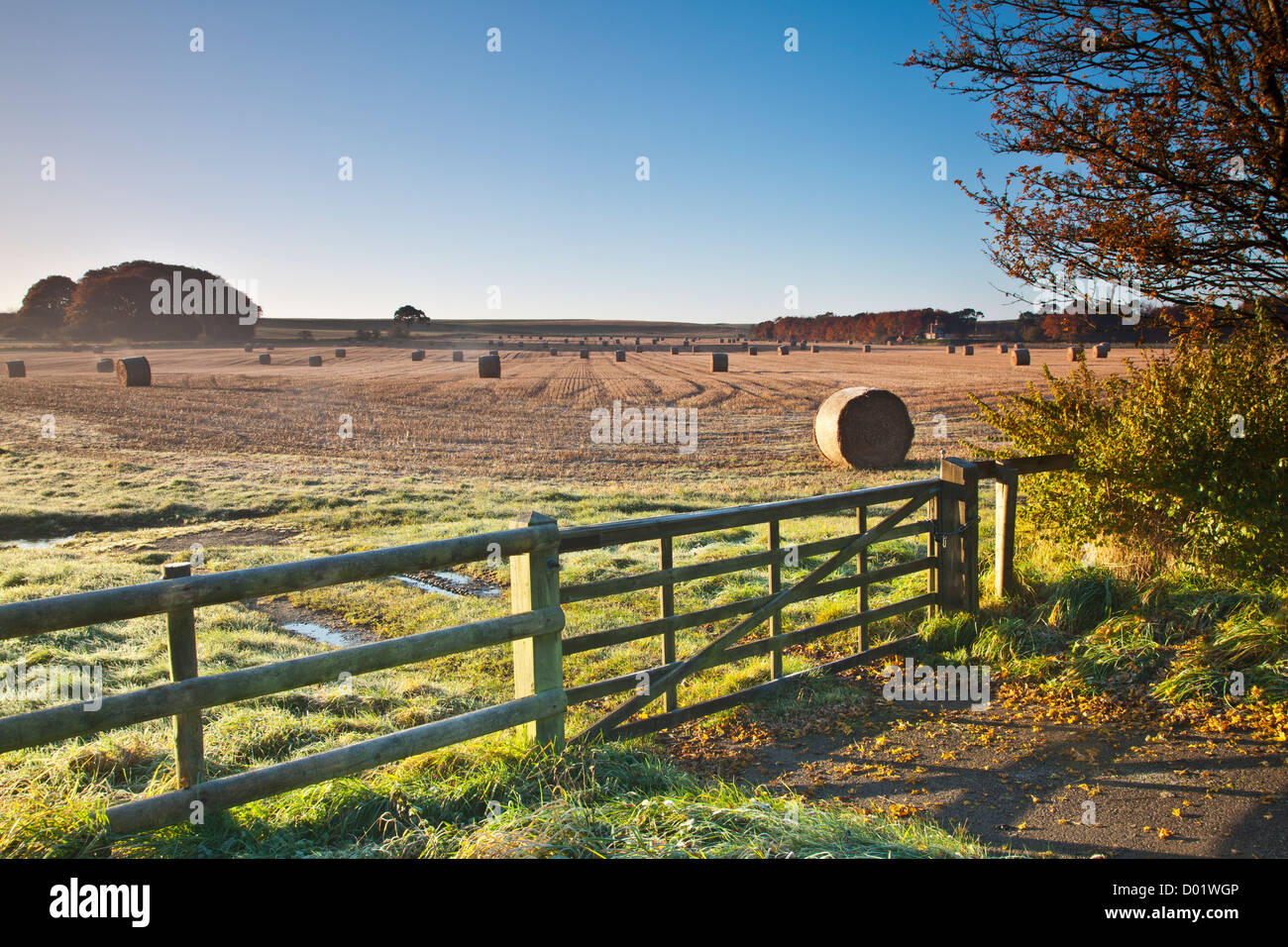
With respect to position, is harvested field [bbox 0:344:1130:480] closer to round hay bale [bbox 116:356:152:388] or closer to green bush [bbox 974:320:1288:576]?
round hay bale [bbox 116:356:152:388]

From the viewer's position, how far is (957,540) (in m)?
7.19

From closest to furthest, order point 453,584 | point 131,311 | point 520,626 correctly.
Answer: point 520,626, point 453,584, point 131,311

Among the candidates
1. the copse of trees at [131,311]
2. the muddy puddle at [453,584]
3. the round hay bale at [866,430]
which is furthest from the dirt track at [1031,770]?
the copse of trees at [131,311]

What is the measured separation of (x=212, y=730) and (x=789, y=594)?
3.84 meters

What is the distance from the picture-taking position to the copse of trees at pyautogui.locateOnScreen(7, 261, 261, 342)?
105m

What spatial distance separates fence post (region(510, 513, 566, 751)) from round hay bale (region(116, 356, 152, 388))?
3740 cm

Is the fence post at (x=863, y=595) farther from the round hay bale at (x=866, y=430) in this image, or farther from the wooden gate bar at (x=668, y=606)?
the round hay bale at (x=866, y=430)

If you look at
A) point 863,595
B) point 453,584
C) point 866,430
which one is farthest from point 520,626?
point 866,430

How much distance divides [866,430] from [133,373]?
31.7 metres

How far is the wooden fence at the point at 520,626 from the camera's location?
346 cm

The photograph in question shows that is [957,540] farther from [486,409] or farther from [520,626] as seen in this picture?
[486,409]

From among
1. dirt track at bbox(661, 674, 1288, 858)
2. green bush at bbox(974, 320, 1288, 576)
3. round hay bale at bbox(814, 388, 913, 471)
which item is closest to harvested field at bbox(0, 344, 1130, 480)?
round hay bale at bbox(814, 388, 913, 471)
